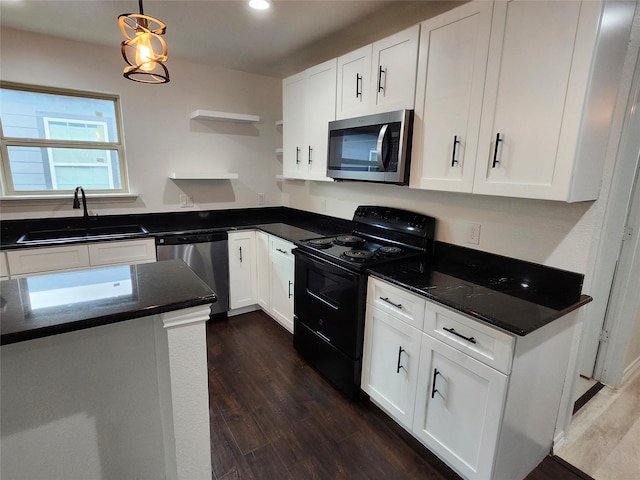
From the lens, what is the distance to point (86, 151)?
9.79ft

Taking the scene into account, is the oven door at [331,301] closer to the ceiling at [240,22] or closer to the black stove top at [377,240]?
the black stove top at [377,240]

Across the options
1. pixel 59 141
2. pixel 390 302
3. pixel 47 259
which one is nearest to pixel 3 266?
pixel 47 259

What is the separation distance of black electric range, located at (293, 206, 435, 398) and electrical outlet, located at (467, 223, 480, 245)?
250mm

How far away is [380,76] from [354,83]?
0.26 meters

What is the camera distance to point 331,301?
2215 millimetres

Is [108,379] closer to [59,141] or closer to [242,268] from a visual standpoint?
[242,268]

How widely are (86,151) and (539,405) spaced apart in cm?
378

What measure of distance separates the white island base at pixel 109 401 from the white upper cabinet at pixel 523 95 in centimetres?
146

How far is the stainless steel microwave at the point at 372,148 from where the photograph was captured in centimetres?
200

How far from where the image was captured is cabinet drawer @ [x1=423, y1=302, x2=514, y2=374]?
1.34m

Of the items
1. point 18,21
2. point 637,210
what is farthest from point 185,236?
point 637,210

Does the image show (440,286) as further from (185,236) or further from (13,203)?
(13,203)

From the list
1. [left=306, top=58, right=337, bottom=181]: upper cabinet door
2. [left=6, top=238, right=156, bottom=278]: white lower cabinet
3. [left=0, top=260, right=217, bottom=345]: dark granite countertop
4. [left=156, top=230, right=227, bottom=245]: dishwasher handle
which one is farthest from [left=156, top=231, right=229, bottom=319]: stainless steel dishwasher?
[left=0, top=260, right=217, bottom=345]: dark granite countertop

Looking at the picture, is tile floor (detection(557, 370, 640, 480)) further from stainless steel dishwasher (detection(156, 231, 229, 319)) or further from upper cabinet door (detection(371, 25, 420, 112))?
stainless steel dishwasher (detection(156, 231, 229, 319))
